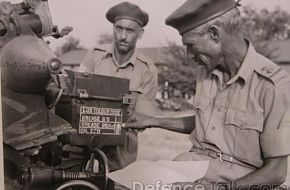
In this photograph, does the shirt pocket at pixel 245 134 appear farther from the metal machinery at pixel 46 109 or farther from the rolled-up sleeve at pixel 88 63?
the rolled-up sleeve at pixel 88 63

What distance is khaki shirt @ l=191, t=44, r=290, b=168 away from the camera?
1.04 meters

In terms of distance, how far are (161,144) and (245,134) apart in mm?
228

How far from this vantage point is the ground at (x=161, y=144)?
112cm

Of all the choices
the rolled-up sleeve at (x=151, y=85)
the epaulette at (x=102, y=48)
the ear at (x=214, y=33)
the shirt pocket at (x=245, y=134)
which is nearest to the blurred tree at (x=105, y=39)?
the epaulette at (x=102, y=48)

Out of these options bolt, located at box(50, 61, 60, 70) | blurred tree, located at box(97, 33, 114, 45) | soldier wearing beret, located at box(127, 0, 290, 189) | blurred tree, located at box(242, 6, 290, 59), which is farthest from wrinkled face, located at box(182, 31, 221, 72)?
bolt, located at box(50, 61, 60, 70)

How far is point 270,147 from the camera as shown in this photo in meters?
1.05

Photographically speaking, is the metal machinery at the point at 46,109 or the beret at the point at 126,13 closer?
the metal machinery at the point at 46,109

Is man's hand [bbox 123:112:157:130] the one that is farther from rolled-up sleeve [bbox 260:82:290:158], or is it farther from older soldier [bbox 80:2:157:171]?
rolled-up sleeve [bbox 260:82:290:158]

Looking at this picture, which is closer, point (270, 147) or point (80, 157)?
point (270, 147)

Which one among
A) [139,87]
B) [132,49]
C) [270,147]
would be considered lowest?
[270,147]

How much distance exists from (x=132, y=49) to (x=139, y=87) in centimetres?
11

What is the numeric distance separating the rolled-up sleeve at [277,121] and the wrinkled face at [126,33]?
385 millimetres

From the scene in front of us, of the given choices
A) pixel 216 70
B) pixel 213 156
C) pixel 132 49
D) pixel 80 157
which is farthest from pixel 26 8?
pixel 213 156

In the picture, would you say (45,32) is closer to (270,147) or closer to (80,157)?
(80,157)
